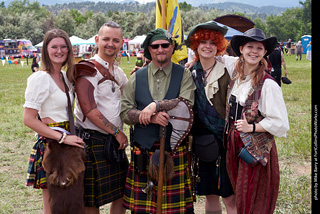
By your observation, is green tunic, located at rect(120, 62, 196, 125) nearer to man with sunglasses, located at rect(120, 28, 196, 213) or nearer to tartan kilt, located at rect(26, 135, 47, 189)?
man with sunglasses, located at rect(120, 28, 196, 213)

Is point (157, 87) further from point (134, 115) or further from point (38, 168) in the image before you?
point (38, 168)

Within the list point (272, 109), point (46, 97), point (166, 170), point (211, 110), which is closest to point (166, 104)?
point (211, 110)

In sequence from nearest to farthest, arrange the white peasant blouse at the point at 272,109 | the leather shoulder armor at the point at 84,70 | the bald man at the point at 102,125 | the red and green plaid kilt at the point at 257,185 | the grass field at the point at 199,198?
the white peasant blouse at the point at 272,109, the red and green plaid kilt at the point at 257,185, the leather shoulder armor at the point at 84,70, the bald man at the point at 102,125, the grass field at the point at 199,198

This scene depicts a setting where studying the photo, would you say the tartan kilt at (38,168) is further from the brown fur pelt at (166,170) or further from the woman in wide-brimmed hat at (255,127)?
the woman in wide-brimmed hat at (255,127)

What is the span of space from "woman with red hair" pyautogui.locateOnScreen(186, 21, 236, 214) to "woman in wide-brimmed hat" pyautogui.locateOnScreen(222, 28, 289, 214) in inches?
6.8

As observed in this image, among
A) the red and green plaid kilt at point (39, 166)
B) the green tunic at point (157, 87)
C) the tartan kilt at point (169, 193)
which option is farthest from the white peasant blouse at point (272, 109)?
the red and green plaid kilt at point (39, 166)

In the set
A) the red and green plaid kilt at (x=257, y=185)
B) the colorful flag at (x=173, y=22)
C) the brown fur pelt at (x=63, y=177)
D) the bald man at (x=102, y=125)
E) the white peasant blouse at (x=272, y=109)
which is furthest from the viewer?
the colorful flag at (x=173, y=22)

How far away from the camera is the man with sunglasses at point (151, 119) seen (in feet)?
10.3

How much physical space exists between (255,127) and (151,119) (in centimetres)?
90

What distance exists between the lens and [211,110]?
3.24 meters

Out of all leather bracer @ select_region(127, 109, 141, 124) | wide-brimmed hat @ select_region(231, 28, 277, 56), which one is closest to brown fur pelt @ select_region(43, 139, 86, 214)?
leather bracer @ select_region(127, 109, 141, 124)

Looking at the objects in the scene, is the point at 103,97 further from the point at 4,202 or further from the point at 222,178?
the point at 4,202

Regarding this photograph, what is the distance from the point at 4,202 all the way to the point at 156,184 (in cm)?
228
